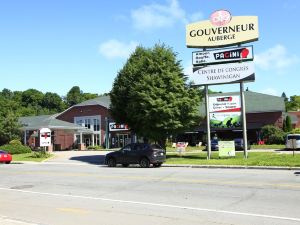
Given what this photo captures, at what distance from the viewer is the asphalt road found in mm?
10414

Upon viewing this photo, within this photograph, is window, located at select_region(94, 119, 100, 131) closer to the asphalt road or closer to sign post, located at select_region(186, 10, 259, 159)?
sign post, located at select_region(186, 10, 259, 159)

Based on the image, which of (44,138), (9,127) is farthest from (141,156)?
(9,127)

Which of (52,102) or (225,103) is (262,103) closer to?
(225,103)

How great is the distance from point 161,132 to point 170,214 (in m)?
24.5

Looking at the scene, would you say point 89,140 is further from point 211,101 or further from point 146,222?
point 146,222

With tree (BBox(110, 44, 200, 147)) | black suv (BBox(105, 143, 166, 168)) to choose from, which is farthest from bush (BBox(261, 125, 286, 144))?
black suv (BBox(105, 143, 166, 168))

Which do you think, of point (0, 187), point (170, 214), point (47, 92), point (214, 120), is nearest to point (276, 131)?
point (214, 120)

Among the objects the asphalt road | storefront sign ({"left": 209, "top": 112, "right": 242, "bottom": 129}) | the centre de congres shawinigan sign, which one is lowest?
the asphalt road

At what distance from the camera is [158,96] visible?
34.2 m

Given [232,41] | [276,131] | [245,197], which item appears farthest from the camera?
[276,131]

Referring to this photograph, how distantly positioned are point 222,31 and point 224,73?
306 cm

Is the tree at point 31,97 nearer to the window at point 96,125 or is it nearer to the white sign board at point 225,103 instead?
the window at point 96,125

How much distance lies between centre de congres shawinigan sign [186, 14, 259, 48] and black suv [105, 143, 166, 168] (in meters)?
9.12

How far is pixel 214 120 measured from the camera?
34.1 m
